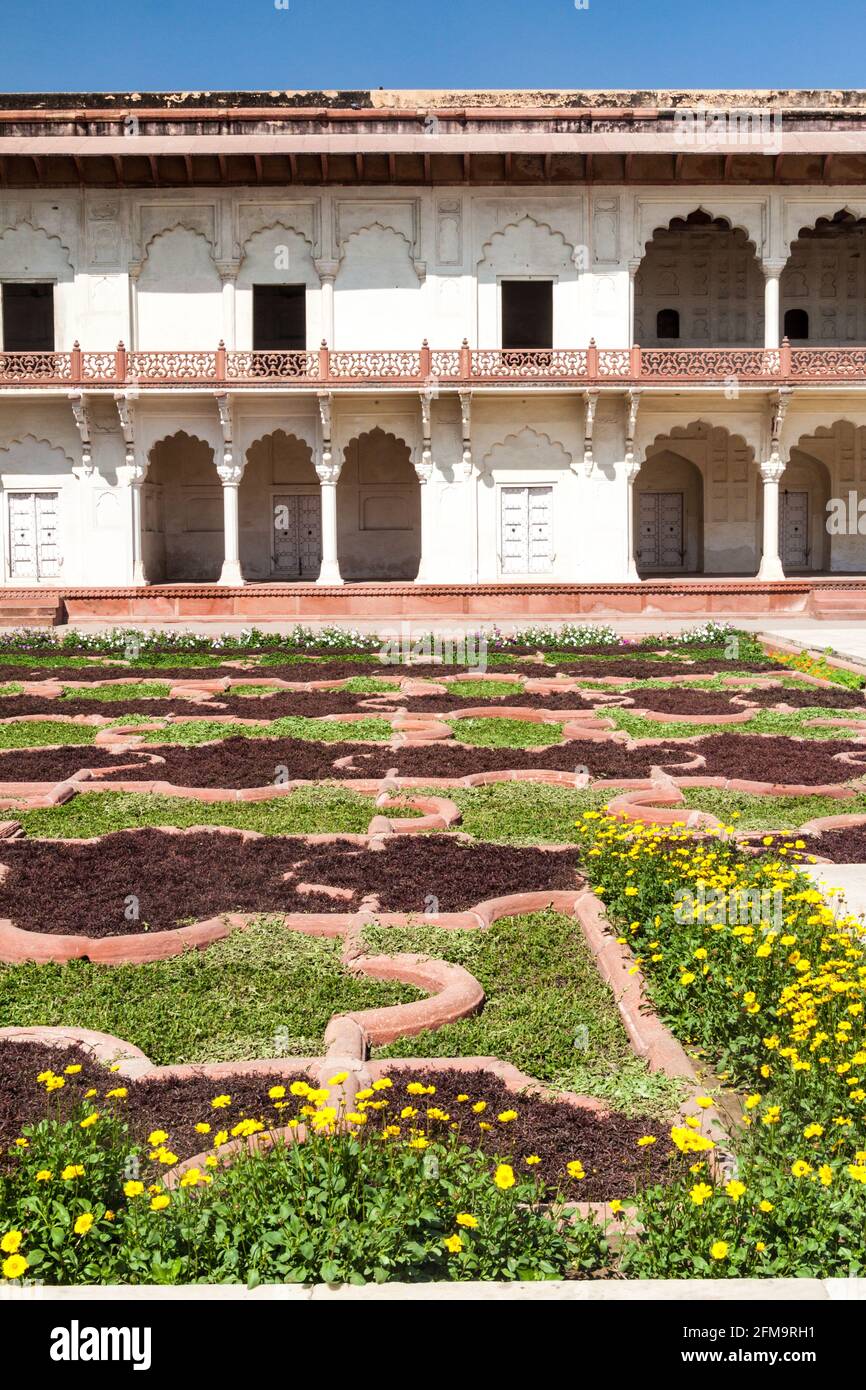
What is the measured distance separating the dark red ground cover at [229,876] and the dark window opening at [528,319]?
871 inches

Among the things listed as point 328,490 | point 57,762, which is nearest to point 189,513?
point 328,490

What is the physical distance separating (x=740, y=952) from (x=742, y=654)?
13237 mm

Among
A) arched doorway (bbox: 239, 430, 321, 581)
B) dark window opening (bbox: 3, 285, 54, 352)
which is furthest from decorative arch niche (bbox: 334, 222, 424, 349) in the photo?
dark window opening (bbox: 3, 285, 54, 352)

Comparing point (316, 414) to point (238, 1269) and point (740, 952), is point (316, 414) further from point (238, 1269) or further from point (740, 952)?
point (238, 1269)

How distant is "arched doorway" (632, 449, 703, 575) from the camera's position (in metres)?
28.5

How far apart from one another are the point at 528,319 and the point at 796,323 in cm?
538

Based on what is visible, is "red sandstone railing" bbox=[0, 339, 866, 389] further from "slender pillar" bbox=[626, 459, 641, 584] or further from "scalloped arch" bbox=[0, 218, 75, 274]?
"scalloped arch" bbox=[0, 218, 75, 274]

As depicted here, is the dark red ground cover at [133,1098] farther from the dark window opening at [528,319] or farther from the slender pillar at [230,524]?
the dark window opening at [528,319]

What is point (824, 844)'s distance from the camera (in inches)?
295

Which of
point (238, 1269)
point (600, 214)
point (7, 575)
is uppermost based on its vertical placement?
point (600, 214)

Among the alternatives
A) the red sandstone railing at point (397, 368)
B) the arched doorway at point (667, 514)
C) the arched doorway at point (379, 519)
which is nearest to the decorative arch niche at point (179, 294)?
the red sandstone railing at point (397, 368)

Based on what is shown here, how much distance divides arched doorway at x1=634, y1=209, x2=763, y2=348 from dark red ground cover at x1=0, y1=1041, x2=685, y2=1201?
81.6ft

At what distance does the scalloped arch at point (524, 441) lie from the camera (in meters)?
24.8

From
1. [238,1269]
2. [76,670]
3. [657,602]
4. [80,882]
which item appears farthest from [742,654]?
[238,1269]
